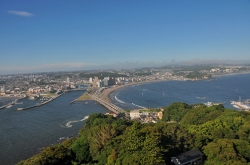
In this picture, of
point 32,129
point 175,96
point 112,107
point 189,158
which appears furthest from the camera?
point 175,96

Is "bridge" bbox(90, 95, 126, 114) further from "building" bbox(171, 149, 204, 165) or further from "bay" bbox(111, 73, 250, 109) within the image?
"building" bbox(171, 149, 204, 165)

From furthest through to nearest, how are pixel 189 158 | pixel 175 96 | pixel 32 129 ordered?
pixel 175 96
pixel 32 129
pixel 189 158

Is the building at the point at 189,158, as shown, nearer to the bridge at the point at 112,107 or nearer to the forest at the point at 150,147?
the forest at the point at 150,147

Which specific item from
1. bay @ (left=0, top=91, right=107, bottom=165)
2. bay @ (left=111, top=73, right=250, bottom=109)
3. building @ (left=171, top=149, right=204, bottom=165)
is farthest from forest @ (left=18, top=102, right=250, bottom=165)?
bay @ (left=111, top=73, right=250, bottom=109)

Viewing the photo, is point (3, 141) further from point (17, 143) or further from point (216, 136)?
point (216, 136)

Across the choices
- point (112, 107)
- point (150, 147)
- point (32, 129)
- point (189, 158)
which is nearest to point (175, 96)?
point (112, 107)

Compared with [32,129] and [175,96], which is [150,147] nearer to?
[32,129]

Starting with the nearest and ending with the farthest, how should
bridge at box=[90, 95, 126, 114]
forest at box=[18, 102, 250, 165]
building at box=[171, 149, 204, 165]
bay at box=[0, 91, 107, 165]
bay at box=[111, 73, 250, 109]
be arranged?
forest at box=[18, 102, 250, 165] → building at box=[171, 149, 204, 165] → bay at box=[0, 91, 107, 165] → bridge at box=[90, 95, 126, 114] → bay at box=[111, 73, 250, 109]

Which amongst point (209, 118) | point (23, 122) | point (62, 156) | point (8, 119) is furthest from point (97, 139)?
point (8, 119)

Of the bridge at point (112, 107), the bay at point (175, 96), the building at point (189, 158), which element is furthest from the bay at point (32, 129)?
the building at point (189, 158)

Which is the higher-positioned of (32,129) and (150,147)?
(150,147)
